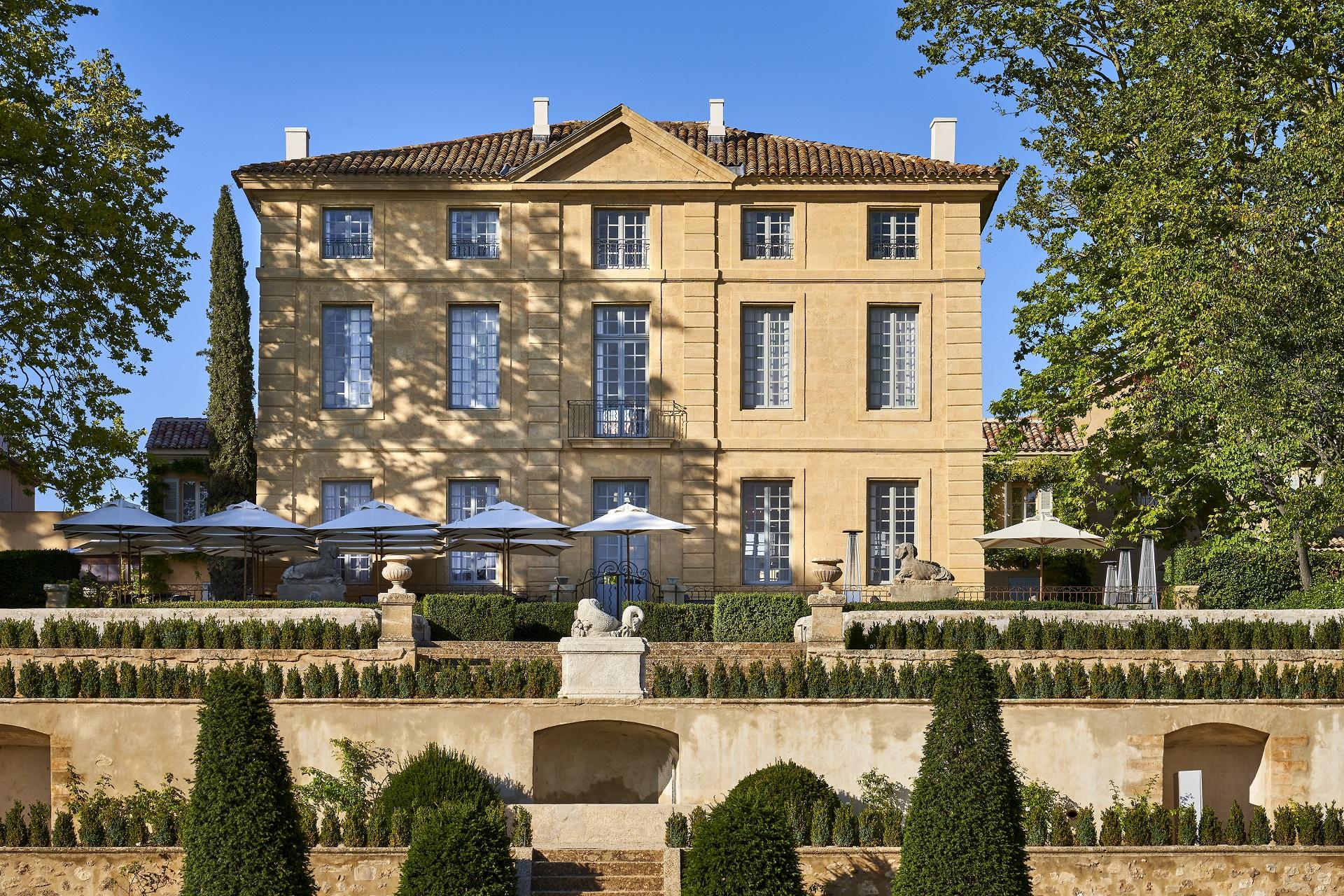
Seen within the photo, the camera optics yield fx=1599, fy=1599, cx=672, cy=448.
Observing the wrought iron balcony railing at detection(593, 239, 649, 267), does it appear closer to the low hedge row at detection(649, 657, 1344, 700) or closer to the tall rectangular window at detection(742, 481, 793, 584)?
the tall rectangular window at detection(742, 481, 793, 584)

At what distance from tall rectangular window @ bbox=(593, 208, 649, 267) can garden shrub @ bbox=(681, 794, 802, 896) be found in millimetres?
15159

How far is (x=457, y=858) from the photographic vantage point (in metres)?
16.0

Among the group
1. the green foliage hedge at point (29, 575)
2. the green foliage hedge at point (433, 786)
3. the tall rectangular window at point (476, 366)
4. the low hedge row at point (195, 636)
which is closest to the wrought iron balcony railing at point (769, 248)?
the tall rectangular window at point (476, 366)

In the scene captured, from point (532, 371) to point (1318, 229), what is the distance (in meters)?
13.9

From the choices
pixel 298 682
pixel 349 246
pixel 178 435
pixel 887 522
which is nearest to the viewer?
pixel 298 682

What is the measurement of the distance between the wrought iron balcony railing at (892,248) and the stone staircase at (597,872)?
14.8 m

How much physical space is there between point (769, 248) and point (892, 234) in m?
2.35

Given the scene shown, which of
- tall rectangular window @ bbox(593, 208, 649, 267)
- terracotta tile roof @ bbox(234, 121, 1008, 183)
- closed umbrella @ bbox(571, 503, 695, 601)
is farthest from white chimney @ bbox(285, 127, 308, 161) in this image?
closed umbrella @ bbox(571, 503, 695, 601)

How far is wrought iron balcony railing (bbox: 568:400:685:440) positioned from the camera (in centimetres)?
2967

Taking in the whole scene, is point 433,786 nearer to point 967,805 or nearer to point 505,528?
point 967,805

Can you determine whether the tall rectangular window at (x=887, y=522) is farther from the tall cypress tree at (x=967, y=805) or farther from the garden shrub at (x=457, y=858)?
the garden shrub at (x=457, y=858)

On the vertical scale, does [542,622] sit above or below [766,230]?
below

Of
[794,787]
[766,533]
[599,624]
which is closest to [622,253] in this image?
[766,533]

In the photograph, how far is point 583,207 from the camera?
98.1 ft
